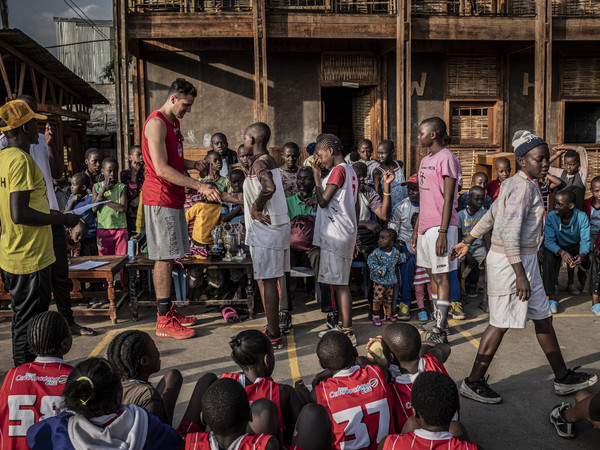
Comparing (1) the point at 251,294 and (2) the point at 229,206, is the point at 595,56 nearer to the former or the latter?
(2) the point at 229,206

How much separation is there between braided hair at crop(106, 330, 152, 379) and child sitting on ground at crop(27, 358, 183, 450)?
60 centimetres

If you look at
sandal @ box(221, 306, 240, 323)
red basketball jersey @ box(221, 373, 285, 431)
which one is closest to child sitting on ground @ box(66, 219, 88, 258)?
sandal @ box(221, 306, 240, 323)

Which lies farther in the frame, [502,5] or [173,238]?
[502,5]

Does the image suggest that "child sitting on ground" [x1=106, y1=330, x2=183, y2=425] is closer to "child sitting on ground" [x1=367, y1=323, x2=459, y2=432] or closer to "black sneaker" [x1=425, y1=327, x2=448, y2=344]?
"child sitting on ground" [x1=367, y1=323, x2=459, y2=432]

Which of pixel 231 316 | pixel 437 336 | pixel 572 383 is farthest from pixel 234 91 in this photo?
pixel 572 383

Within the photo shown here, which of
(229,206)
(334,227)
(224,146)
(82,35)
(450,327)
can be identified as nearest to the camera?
(334,227)

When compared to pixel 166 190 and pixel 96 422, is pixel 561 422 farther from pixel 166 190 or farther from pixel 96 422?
pixel 166 190

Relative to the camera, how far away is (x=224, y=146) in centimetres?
861

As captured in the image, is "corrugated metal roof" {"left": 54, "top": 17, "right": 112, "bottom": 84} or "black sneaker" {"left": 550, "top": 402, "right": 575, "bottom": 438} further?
"corrugated metal roof" {"left": 54, "top": 17, "right": 112, "bottom": 84}

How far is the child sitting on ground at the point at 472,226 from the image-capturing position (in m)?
7.50

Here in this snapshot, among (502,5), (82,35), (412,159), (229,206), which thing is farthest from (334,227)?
(82,35)

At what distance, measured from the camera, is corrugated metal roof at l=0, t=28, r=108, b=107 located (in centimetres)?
1218

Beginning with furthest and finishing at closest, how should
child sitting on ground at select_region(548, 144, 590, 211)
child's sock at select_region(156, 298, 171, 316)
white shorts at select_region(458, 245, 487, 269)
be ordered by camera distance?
child sitting on ground at select_region(548, 144, 590, 211) → white shorts at select_region(458, 245, 487, 269) → child's sock at select_region(156, 298, 171, 316)

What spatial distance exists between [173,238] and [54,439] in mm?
3422
